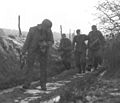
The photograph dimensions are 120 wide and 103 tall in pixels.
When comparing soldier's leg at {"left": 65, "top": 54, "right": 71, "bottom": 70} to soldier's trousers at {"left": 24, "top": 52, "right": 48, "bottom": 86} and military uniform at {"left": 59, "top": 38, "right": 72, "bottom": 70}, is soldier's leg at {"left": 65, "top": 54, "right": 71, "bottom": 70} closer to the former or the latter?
military uniform at {"left": 59, "top": 38, "right": 72, "bottom": 70}

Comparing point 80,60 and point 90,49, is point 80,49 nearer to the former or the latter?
point 80,60

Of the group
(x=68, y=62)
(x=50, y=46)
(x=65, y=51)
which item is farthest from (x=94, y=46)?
(x=50, y=46)

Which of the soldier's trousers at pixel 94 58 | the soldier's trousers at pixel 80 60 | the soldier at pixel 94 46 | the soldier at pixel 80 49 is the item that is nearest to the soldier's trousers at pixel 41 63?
the soldier's trousers at pixel 80 60

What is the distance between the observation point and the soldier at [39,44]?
1008cm

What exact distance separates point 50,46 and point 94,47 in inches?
229

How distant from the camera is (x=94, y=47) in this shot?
1582cm

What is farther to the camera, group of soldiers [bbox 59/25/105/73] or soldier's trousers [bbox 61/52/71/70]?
soldier's trousers [bbox 61/52/71/70]

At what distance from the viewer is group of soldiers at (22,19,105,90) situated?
10.1m

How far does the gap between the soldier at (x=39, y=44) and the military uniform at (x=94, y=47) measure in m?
5.46

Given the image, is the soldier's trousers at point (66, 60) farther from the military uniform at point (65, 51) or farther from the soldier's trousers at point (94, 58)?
the soldier's trousers at point (94, 58)

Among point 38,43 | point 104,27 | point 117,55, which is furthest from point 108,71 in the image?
point 38,43

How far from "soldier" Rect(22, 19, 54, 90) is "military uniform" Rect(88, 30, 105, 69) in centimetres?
546

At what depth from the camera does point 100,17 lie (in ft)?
42.3

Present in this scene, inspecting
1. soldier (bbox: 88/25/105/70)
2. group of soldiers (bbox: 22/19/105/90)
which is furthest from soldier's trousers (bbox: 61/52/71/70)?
soldier (bbox: 88/25/105/70)
